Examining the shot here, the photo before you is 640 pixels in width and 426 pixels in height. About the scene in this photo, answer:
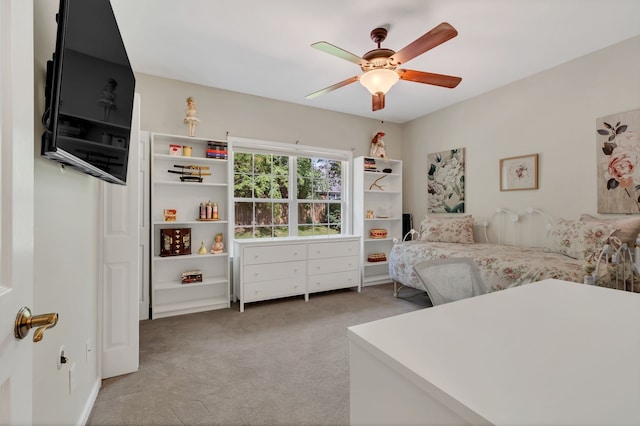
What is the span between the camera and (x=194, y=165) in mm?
3512

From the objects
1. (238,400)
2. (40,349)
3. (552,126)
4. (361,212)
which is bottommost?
(238,400)

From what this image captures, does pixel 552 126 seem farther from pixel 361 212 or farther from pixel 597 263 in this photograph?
pixel 361 212

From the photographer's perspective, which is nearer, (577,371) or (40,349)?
(577,371)

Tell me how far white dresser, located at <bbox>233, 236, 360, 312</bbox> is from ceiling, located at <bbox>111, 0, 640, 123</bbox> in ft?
6.35

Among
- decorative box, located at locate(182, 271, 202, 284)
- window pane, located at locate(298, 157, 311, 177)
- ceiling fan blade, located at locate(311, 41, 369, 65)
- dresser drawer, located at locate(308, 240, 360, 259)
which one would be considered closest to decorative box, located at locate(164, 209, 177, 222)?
decorative box, located at locate(182, 271, 202, 284)

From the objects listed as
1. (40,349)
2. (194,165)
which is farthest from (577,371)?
(194,165)

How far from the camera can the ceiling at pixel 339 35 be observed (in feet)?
7.20

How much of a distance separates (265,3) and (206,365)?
2.70 metres

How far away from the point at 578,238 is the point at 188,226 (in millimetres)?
3968

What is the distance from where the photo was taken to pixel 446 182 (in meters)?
4.36

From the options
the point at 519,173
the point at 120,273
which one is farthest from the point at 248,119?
the point at 519,173

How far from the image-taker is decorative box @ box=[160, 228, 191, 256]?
3.24 meters

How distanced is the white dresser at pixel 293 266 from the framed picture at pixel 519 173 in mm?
1985

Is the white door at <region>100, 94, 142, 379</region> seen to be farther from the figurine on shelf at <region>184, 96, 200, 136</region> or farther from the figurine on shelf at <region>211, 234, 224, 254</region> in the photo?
the figurine on shelf at <region>211, 234, 224, 254</region>
